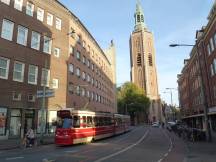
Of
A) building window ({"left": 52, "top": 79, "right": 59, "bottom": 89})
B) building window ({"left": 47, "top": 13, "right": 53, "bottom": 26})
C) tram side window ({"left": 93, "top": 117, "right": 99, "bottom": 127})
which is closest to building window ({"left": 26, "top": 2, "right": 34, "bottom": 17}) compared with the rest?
building window ({"left": 47, "top": 13, "right": 53, "bottom": 26})

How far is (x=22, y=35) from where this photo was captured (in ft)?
103

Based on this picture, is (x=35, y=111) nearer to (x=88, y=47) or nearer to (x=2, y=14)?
(x=2, y=14)

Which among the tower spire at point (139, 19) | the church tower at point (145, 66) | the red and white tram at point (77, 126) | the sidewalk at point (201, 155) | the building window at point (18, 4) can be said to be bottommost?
the sidewalk at point (201, 155)

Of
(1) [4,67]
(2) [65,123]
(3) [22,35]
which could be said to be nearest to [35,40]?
(3) [22,35]

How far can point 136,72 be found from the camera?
118 m

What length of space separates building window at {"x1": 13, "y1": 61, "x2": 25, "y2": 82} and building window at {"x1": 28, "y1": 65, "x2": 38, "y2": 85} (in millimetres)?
1212

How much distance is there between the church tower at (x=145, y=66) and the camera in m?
116

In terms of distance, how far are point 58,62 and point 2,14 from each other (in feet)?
34.1

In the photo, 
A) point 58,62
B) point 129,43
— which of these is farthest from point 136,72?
point 58,62

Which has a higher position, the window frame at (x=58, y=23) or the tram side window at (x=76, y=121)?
the window frame at (x=58, y=23)

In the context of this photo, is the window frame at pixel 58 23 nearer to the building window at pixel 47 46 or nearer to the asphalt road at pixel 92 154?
the building window at pixel 47 46

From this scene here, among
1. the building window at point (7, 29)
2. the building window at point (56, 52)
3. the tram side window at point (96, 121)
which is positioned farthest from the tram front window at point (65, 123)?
the building window at point (56, 52)

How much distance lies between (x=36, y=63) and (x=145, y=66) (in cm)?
8579

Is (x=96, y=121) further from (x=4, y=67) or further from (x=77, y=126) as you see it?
(x=4, y=67)
